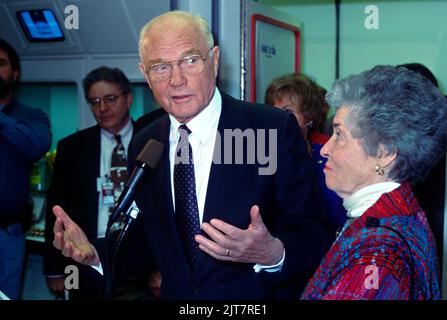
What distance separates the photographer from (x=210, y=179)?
1237 millimetres

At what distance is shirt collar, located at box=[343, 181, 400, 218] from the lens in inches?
39.4

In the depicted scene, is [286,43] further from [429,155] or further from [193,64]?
[429,155]

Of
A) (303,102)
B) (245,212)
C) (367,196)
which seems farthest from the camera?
(303,102)

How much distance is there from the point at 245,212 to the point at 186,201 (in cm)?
14

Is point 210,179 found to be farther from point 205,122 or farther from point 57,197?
point 57,197

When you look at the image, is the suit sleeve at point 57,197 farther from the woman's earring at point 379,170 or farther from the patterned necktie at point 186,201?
the woman's earring at point 379,170

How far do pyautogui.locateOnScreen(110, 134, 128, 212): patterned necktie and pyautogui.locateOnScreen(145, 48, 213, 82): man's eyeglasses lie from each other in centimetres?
90

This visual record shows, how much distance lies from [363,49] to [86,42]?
1304 millimetres

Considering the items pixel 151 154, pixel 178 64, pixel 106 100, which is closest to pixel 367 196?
pixel 151 154

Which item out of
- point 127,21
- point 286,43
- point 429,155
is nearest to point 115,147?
point 127,21

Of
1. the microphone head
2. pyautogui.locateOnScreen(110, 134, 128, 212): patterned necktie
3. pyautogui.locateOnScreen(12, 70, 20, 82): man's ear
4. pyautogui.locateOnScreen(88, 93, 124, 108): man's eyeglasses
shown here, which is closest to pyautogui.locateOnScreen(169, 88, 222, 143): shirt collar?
the microphone head

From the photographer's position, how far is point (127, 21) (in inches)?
92.6

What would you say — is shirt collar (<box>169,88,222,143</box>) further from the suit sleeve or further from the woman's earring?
the suit sleeve

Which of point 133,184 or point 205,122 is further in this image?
point 205,122
